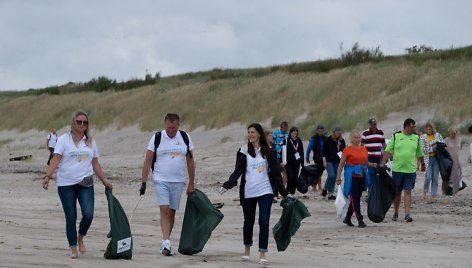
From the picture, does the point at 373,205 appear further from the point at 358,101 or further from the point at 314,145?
the point at 358,101

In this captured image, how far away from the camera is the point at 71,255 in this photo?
1083 centimetres

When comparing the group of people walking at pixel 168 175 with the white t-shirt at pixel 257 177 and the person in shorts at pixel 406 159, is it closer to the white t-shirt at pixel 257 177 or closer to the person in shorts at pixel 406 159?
the white t-shirt at pixel 257 177

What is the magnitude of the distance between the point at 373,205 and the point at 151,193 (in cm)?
784

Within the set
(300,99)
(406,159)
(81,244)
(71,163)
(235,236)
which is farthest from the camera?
(300,99)

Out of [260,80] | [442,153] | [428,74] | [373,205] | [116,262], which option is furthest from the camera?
[260,80]

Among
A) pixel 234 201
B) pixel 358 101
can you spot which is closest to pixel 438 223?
pixel 234 201

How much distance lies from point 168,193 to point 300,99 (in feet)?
97.2

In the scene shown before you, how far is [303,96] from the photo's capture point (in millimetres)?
41250

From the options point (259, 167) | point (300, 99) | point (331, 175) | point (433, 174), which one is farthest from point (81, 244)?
point (300, 99)

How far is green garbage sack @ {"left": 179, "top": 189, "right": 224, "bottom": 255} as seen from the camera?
1148 centimetres

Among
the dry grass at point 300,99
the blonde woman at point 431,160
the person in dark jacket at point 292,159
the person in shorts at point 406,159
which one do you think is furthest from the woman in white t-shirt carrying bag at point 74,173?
the dry grass at point 300,99

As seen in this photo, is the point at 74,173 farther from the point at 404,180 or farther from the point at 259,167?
the point at 404,180

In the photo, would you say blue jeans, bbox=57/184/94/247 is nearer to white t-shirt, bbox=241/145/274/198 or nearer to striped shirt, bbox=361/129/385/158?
white t-shirt, bbox=241/145/274/198

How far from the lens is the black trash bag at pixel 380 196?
15039mm
